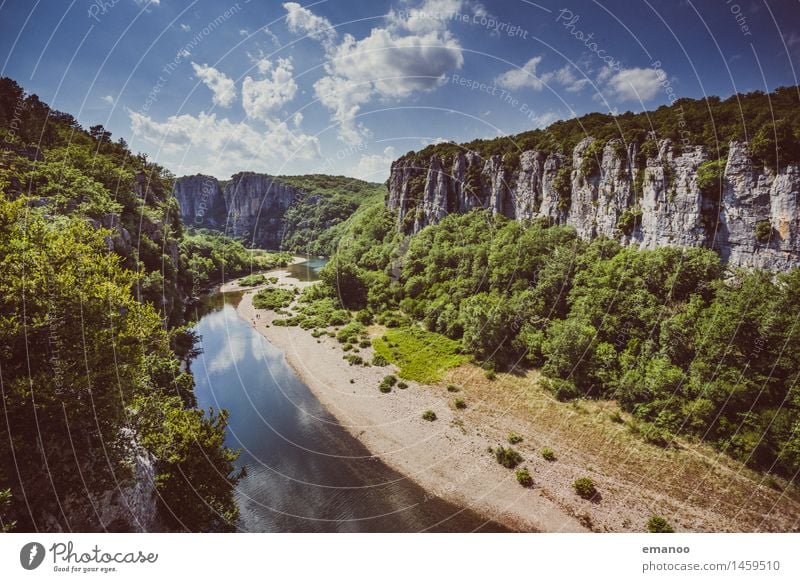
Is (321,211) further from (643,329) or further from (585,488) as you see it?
(585,488)

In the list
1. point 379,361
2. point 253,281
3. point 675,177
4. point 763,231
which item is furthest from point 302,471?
point 253,281

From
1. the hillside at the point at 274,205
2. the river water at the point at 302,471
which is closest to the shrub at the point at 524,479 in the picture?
the river water at the point at 302,471

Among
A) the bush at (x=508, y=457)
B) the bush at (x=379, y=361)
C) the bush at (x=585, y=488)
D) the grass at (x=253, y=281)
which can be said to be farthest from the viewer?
the grass at (x=253, y=281)

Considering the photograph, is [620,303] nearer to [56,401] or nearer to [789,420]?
[789,420]

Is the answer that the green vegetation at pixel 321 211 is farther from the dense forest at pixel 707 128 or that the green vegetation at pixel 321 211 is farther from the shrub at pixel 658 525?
the shrub at pixel 658 525

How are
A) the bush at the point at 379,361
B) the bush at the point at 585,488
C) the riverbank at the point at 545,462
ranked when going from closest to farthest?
the riverbank at the point at 545,462
the bush at the point at 585,488
the bush at the point at 379,361

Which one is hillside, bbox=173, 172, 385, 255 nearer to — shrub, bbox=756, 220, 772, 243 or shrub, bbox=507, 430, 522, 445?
shrub, bbox=507, 430, 522, 445
